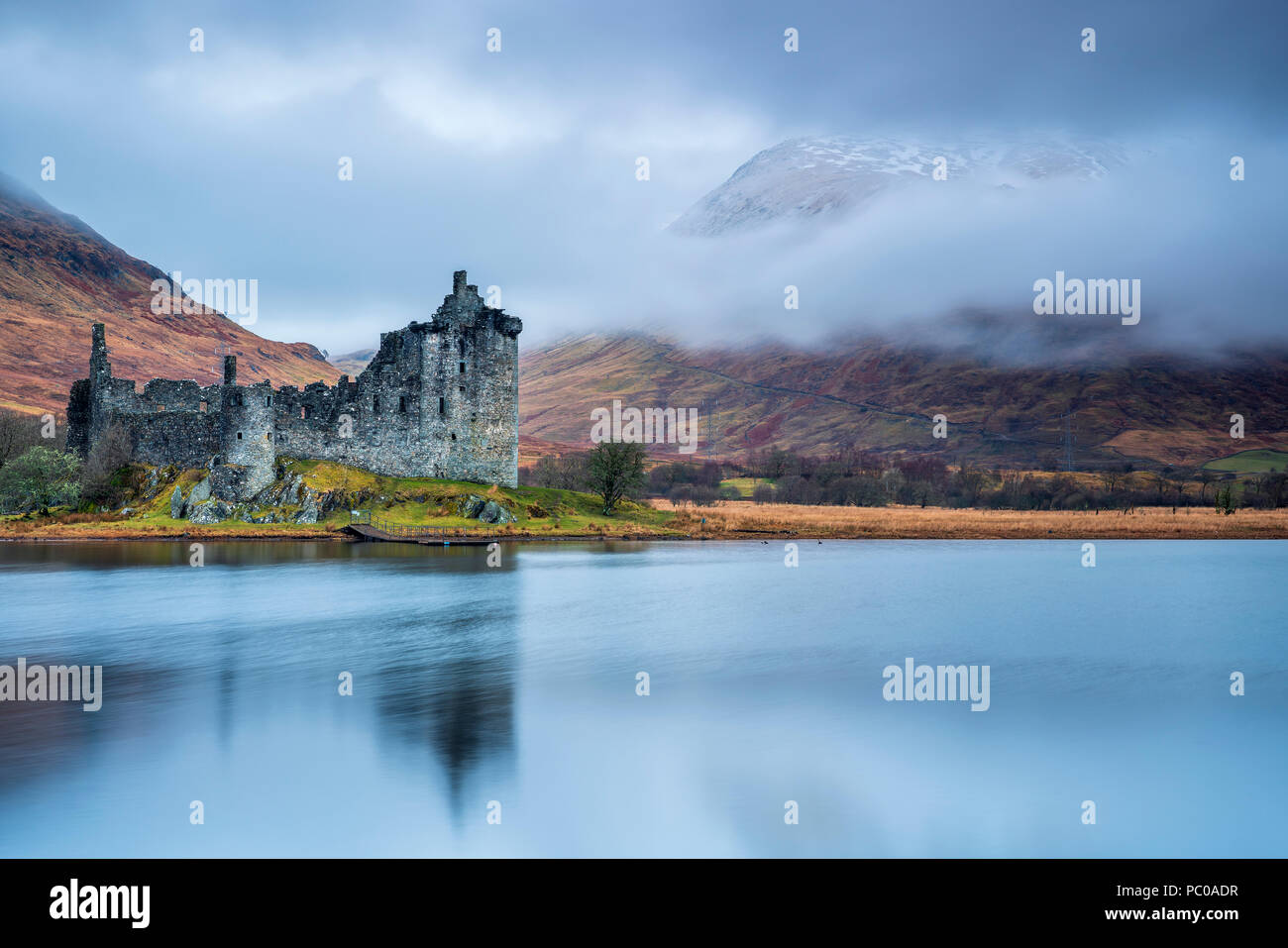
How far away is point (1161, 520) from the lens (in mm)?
66188

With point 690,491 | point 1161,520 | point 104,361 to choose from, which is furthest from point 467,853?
point 690,491

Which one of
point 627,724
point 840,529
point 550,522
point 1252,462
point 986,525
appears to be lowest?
point 627,724

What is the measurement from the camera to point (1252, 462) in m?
151

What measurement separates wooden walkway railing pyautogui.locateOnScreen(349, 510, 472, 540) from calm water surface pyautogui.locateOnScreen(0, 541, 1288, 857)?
507 inches

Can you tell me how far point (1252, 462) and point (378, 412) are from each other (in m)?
148

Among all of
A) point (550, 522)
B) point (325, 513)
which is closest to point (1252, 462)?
point (550, 522)

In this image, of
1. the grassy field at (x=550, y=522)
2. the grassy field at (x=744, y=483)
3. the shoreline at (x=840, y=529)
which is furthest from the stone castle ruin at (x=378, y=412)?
the grassy field at (x=744, y=483)

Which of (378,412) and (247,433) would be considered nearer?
(247,433)

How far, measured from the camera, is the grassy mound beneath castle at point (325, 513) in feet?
155

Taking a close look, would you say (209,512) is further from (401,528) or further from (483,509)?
(483,509)

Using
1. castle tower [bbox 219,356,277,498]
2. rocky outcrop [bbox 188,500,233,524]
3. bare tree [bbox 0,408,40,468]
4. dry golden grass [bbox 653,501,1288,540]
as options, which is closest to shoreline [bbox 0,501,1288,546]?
dry golden grass [bbox 653,501,1288,540]

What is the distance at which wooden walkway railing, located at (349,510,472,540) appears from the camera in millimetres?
46531

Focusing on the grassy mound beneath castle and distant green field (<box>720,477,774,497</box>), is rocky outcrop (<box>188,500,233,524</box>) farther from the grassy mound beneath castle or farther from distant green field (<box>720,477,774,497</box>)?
distant green field (<box>720,477,774,497</box>)
